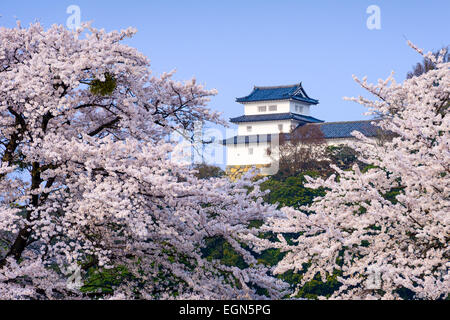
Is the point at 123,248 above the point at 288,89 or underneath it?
underneath

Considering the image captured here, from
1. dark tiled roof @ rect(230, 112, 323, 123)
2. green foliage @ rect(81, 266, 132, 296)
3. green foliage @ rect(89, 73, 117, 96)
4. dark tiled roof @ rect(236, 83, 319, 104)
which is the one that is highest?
dark tiled roof @ rect(236, 83, 319, 104)

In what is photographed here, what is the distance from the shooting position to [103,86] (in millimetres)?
11109

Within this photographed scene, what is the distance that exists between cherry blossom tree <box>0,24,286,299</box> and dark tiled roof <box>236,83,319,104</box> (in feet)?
193

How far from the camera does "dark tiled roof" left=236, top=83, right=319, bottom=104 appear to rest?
70.9 m

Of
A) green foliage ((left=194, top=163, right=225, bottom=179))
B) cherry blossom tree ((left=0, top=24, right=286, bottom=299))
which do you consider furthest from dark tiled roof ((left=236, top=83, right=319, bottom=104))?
cherry blossom tree ((left=0, top=24, right=286, bottom=299))

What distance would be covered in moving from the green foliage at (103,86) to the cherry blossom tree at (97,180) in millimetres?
18

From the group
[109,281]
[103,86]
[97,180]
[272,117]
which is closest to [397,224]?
[97,180]

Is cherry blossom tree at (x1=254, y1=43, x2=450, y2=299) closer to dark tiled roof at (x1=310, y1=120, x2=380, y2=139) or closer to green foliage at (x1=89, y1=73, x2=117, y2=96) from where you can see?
green foliage at (x1=89, y1=73, x2=117, y2=96)
